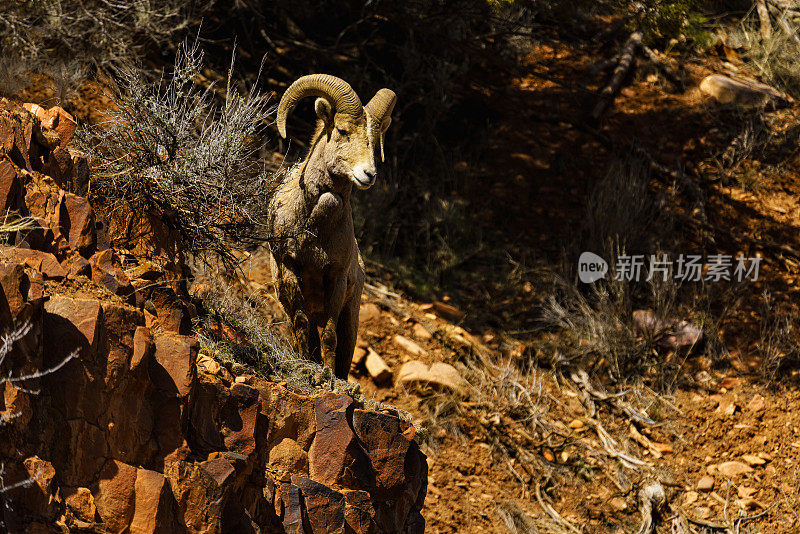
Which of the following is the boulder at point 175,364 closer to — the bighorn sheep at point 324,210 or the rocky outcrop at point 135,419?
the rocky outcrop at point 135,419

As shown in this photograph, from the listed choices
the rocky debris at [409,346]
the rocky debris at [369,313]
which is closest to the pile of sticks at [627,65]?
the rocky debris at [369,313]

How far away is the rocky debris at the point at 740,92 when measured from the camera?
1099cm

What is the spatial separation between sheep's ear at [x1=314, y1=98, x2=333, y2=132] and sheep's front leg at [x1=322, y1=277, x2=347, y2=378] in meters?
0.93

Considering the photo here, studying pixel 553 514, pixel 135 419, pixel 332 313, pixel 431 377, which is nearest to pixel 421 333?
pixel 431 377

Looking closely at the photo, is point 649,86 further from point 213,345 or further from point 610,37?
point 213,345

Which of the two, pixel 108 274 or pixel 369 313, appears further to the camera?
pixel 369 313

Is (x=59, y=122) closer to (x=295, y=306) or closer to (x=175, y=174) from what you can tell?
(x=175, y=174)

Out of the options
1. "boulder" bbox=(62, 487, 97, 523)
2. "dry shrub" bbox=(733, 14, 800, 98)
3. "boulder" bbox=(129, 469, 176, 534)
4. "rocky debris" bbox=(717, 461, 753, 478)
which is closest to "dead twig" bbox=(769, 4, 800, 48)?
"dry shrub" bbox=(733, 14, 800, 98)

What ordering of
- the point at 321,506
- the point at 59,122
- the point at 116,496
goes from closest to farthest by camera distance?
the point at 116,496 < the point at 321,506 < the point at 59,122

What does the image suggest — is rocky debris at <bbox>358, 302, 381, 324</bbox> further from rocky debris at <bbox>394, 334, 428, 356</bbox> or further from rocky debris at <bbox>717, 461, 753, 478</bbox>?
rocky debris at <bbox>717, 461, 753, 478</bbox>

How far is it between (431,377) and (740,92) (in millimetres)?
6189

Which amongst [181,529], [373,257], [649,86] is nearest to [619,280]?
[373,257]

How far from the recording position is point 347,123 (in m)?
4.98

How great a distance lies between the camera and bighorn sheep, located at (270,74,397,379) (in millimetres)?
4992
